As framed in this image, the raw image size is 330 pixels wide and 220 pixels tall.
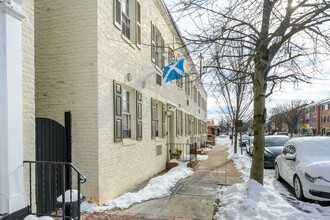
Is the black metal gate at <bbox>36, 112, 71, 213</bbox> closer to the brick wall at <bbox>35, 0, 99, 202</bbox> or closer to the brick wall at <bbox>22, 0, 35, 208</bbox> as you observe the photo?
the brick wall at <bbox>35, 0, 99, 202</bbox>

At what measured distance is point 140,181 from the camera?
24.5 feet

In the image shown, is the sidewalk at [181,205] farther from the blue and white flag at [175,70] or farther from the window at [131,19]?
the window at [131,19]

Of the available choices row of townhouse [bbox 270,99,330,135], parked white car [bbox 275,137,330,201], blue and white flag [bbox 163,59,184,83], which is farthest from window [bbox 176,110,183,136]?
row of townhouse [bbox 270,99,330,135]

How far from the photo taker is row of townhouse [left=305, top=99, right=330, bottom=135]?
5000 centimetres

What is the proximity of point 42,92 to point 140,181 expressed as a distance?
3860mm

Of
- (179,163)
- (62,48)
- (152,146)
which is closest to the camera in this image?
(62,48)

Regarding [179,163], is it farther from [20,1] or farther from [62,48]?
[20,1]

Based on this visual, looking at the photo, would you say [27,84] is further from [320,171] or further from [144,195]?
[320,171]

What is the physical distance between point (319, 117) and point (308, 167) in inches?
2288

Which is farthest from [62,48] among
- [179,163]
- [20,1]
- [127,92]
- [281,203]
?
[179,163]

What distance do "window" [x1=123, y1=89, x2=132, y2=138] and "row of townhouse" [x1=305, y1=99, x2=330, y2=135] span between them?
53.7m

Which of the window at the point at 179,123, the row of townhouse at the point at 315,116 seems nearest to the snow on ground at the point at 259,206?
the window at the point at 179,123

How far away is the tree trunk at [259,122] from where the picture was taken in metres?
5.86

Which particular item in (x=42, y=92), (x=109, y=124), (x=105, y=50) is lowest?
(x=109, y=124)
